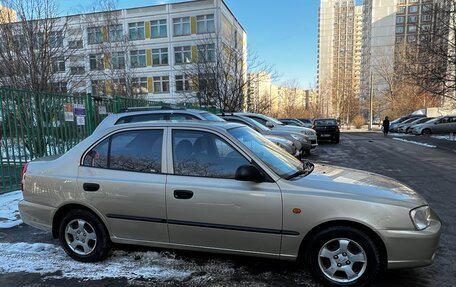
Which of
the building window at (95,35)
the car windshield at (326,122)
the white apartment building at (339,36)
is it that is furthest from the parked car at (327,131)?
the white apartment building at (339,36)

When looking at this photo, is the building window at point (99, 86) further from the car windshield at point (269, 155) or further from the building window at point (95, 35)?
the car windshield at point (269, 155)

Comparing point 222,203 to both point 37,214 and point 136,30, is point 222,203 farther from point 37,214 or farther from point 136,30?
point 136,30

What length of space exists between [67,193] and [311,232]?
2.75 meters

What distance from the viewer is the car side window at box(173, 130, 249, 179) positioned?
3518 mm

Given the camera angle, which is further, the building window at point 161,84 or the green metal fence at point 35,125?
the building window at point 161,84

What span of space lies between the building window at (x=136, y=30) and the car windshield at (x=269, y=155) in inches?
1692

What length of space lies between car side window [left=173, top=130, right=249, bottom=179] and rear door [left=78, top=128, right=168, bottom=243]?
0.63 feet

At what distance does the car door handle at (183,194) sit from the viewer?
350 centimetres

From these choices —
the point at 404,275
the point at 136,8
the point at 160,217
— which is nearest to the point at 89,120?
the point at 160,217

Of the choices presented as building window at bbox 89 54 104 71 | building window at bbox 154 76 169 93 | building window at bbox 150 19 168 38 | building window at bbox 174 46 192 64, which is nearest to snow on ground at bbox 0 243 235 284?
building window at bbox 89 54 104 71

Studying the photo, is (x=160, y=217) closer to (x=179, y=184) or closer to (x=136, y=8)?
(x=179, y=184)

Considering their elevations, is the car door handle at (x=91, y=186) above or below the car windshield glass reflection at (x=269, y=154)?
below

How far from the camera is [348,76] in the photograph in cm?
7606

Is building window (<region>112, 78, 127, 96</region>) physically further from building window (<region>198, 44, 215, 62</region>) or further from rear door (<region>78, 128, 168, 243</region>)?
rear door (<region>78, 128, 168, 243</region>)
